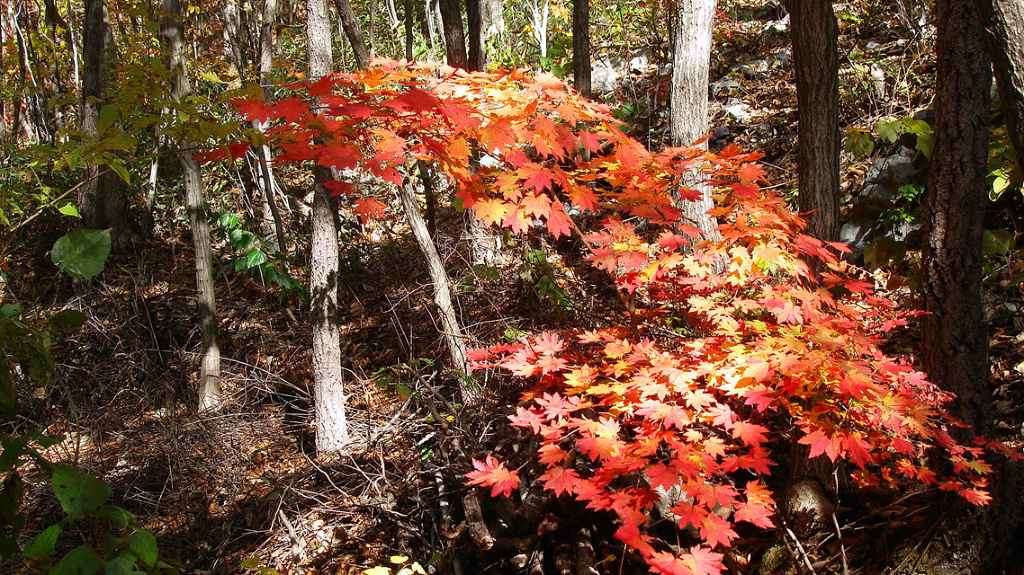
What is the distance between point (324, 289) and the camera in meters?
4.23

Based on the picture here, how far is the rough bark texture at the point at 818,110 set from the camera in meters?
3.12

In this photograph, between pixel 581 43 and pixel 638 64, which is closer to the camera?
pixel 581 43

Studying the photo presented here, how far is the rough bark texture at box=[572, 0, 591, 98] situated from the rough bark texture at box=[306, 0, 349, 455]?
2.86m

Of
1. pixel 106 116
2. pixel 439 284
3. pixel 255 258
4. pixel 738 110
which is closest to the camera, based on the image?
pixel 106 116

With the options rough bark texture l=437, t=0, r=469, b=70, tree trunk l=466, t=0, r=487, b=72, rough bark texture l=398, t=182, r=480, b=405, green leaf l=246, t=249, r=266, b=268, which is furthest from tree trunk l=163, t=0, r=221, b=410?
tree trunk l=466, t=0, r=487, b=72

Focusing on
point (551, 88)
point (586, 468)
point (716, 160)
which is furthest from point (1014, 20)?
point (586, 468)

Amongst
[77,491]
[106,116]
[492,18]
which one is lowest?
[77,491]

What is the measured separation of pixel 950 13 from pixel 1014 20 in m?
0.55

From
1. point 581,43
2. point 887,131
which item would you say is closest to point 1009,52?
point 887,131

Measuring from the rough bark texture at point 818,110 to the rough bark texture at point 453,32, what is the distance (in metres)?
2.54

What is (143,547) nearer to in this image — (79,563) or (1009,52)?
(79,563)

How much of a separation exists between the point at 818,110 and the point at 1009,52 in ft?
3.40

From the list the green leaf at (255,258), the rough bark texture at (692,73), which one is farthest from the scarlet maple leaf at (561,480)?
the green leaf at (255,258)

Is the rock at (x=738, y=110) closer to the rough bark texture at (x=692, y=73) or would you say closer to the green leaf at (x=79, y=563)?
the rough bark texture at (x=692, y=73)
